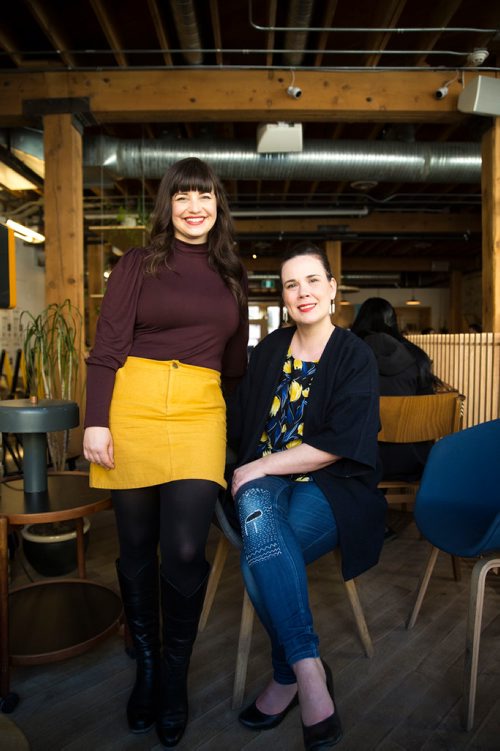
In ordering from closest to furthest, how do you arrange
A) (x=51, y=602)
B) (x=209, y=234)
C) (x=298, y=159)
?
(x=209, y=234), (x=51, y=602), (x=298, y=159)

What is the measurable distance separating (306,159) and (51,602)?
4352 millimetres

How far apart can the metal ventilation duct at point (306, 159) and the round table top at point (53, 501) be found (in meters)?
3.67

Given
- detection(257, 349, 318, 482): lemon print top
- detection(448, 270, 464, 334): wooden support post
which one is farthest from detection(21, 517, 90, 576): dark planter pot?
detection(448, 270, 464, 334): wooden support post

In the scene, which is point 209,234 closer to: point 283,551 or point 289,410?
point 289,410

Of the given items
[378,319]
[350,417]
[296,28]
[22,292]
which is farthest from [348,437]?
[22,292]

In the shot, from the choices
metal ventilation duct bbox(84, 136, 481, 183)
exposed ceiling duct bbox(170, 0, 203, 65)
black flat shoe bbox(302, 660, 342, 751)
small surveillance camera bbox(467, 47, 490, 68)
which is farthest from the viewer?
metal ventilation duct bbox(84, 136, 481, 183)

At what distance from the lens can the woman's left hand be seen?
168 centimetres

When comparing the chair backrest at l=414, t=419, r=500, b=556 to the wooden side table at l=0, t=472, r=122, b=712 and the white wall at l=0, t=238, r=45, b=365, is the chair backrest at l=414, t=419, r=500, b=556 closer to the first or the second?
the wooden side table at l=0, t=472, r=122, b=712

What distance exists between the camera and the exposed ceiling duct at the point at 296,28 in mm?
3357

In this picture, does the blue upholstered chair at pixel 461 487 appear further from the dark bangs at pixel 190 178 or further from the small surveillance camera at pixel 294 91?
the small surveillance camera at pixel 294 91

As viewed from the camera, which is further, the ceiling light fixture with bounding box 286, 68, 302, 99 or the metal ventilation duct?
the metal ventilation duct

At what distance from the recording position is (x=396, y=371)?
282 cm

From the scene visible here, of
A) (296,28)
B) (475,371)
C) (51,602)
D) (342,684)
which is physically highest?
(296,28)

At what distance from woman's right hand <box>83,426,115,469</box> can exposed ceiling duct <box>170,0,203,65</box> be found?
9.71 ft
